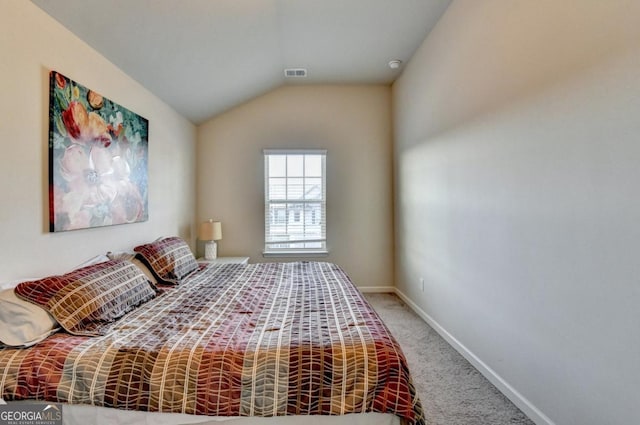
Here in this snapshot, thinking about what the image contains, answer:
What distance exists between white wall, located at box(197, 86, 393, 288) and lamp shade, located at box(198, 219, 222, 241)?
1.07 feet

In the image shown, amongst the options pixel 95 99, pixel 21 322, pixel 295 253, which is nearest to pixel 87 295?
pixel 21 322

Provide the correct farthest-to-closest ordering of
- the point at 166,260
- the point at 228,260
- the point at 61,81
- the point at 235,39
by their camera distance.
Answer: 1. the point at 228,260
2. the point at 235,39
3. the point at 166,260
4. the point at 61,81

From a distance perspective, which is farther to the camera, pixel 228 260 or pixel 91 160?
pixel 228 260

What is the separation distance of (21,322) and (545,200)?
2683mm

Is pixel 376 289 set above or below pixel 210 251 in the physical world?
below

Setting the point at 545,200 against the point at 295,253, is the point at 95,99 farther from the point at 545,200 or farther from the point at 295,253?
the point at 545,200

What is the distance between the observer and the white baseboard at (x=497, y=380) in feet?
5.83

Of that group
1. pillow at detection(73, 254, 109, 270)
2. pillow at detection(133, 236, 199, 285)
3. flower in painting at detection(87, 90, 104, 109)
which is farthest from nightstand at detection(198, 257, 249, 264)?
flower in painting at detection(87, 90, 104, 109)

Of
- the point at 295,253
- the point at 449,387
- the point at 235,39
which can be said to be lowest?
the point at 449,387

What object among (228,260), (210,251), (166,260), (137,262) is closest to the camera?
(137,262)

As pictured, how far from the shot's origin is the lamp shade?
13.2 feet

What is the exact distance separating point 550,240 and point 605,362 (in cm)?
59

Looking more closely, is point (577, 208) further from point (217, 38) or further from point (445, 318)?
point (217, 38)

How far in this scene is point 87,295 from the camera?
1694 mm
